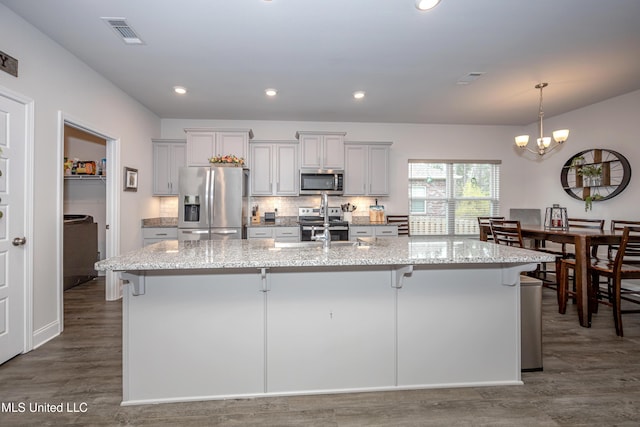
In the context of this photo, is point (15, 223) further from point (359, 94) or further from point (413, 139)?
point (413, 139)

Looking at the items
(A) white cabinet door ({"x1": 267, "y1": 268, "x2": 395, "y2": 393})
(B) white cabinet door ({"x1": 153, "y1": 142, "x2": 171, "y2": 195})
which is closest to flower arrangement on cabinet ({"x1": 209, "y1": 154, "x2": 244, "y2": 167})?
(B) white cabinet door ({"x1": 153, "y1": 142, "x2": 171, "y2": 195})

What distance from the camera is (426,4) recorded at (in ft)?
7.34

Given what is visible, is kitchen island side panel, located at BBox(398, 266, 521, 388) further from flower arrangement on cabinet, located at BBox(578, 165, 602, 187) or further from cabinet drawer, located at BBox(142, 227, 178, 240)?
cabinet drawer, located at BBox(142, 227, 178, 240)

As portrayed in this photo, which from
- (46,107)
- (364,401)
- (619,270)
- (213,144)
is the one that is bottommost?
(364,401)

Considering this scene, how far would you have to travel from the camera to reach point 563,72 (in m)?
3.45

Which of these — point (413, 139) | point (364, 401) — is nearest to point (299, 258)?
point (364, 401)

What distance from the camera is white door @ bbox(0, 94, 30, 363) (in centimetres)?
234

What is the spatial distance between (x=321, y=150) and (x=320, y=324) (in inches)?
141

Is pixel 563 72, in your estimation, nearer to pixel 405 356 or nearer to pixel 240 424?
pixel 405 356

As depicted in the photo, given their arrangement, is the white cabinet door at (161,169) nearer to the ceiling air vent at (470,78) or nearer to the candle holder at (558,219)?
the ceiling air vent at (470,78)

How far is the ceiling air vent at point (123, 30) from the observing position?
251 centimetres

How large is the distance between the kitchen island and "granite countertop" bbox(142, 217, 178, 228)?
3.07 m

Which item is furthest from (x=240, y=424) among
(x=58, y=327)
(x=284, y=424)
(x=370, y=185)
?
(x=370, y=185)

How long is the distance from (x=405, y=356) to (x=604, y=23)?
3.03m
